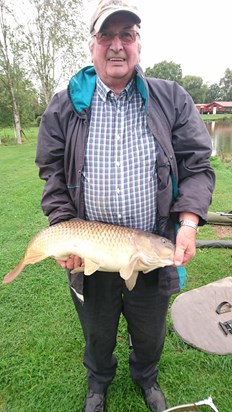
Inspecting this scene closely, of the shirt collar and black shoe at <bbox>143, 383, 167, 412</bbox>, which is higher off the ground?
the shirt collar

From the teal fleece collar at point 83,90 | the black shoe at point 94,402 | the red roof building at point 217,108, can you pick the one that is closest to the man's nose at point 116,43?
the teal fleece collar at point 83,90

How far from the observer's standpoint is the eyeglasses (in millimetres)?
1519

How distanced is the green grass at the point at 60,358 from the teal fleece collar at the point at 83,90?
1.97 metres

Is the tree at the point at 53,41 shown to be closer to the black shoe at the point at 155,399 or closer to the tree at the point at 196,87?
the black shoe at the point at 155,399

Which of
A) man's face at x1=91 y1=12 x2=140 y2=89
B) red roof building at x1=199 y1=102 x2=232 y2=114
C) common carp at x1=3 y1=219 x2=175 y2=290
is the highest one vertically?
man's face at x1=91 y1=12 x2=140 y2=89

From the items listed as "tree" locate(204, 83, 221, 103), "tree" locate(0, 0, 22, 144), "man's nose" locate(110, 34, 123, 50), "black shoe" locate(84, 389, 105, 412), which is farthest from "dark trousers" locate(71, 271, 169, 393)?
"tree" locate(204, 83, 221, 103)

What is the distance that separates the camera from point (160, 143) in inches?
62.0

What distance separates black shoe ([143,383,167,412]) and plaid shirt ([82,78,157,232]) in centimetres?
137

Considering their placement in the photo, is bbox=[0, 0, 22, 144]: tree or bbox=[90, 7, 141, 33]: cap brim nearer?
bbox=[90, 7, 141, 33]: cap brim

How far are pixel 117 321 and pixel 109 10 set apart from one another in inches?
69.9

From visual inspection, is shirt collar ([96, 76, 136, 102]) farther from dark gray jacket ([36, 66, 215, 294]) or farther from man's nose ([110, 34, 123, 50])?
man's nose ([110, 34, 123, 50])

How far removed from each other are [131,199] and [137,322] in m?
0.85

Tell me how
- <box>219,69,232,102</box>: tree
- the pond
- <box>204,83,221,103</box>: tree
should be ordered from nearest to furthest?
the pond → <box>219,69,232,102</box>: tree → <box>204,83,221,103</box>: tree

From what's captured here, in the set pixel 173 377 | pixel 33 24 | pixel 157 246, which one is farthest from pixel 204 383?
pixel 33 24
